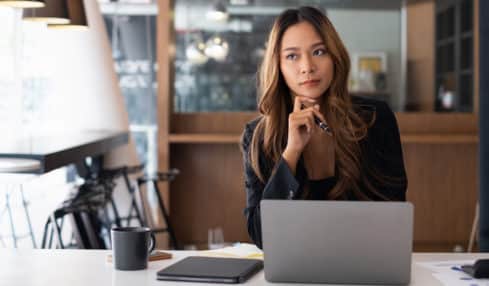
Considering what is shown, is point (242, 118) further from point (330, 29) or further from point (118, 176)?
point (330, 29)

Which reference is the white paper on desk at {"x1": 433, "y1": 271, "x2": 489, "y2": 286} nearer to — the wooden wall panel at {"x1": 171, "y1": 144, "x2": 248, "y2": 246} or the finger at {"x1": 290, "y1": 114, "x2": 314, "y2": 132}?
the finger at {"x1": 290, "y1": 114, "x2": 314, "y2": 132}

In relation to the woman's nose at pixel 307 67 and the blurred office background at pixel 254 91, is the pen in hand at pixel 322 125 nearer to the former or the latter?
the woman's nose at pixel 307 67

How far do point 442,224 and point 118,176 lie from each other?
2.62m

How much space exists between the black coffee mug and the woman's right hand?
497 millimetres

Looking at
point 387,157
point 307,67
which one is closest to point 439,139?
point 387,157

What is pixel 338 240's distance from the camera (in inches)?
71.4

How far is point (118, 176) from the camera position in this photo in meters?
5.46

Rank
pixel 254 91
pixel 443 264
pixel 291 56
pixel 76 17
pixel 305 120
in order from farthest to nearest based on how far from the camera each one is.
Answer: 1. pixel 254 91
2. pixel 76 17
3. pixel 291 56
4. pixel 305 120
5. pixel 443 264

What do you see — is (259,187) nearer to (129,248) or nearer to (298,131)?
(298,131)

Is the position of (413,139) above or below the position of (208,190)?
above

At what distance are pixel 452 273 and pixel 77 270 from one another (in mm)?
902

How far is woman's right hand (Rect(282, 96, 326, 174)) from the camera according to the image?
2.27 meters

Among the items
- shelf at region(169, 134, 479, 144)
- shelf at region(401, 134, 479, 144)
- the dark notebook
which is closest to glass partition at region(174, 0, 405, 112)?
shelf at region(169, 134, 479, 144)

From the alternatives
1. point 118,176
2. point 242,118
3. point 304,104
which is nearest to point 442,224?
point 242,118
